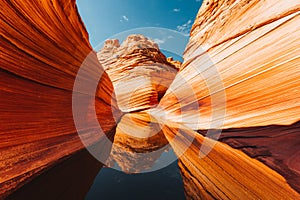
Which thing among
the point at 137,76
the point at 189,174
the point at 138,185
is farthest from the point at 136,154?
the point at 137,76

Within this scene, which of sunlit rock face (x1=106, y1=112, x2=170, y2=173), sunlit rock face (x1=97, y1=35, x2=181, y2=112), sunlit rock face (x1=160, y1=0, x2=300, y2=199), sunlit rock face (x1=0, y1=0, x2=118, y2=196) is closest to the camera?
sunlit rock face (x1=0, y1=0, x2=118, y2=196)

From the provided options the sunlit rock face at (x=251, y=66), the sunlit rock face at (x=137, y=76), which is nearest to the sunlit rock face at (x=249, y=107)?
the sunlit rock face at (x=251, y=66)

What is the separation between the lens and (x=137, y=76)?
9.28m

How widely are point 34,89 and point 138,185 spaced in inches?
54.0

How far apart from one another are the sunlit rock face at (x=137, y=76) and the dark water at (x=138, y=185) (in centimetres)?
684

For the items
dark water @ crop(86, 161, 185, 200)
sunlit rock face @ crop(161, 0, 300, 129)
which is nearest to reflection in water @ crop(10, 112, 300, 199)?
dark water @ crop(86, 161, 185, 200)

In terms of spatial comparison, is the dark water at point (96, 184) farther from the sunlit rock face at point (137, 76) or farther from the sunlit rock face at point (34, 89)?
the sunlit rock face at point (137, 76)

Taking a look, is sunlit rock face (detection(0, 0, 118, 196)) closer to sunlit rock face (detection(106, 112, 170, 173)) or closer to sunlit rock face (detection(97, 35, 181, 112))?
sunlit rock face (detection(106, 112, 170, 173))

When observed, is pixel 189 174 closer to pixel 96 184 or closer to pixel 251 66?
pixel 96 184

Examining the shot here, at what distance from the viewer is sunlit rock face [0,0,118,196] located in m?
1.13

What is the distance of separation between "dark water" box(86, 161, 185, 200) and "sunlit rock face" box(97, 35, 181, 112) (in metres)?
6.84

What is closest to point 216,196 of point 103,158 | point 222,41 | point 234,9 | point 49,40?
point 103,158

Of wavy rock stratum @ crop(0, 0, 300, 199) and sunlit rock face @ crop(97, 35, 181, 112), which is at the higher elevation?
sunlit rock face @ crop(97, 35, 181, 112)

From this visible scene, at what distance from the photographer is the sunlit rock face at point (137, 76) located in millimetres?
8742
